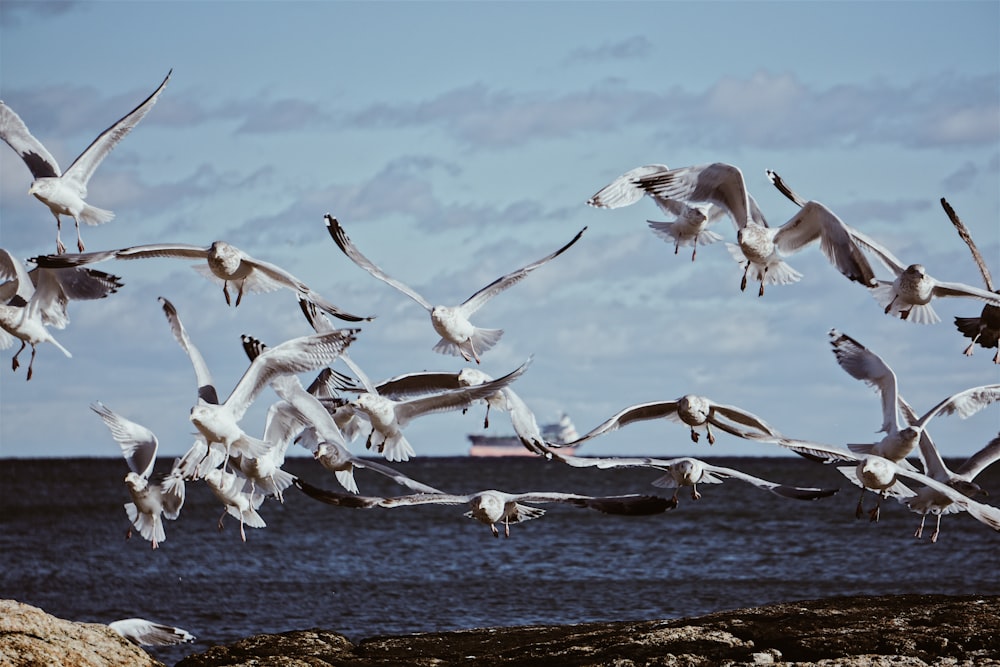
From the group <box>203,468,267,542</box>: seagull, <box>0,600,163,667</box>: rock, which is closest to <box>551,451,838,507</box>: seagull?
<box>203,468,267,542</box>: seagull

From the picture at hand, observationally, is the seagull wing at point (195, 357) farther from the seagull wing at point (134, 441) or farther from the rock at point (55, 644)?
the rock at point (55, 644)

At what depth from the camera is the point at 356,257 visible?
10.8 metres

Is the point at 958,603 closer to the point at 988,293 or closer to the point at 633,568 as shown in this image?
the point at 988,293

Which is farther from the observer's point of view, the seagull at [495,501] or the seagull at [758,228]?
the seagull at [758,228]

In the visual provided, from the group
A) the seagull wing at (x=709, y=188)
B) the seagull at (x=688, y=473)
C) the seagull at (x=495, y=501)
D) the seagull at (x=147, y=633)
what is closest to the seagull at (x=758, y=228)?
the seagull wing at (x=709, y=188)

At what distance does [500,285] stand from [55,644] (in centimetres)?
466

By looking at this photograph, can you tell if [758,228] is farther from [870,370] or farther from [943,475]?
[943,475]

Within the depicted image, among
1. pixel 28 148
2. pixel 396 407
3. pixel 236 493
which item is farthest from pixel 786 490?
pixel 28 148

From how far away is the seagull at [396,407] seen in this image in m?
10.9

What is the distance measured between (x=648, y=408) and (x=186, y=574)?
20209 millimetres

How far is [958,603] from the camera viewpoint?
30.1ft

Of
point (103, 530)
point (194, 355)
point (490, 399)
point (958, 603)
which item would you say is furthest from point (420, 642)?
point (103, 530)

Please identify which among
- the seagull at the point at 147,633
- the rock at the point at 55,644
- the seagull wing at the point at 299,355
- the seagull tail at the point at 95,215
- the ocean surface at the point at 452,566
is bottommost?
the ocean surface at the point at 452,566

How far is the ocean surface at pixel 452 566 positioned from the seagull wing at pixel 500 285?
6.68 metres
